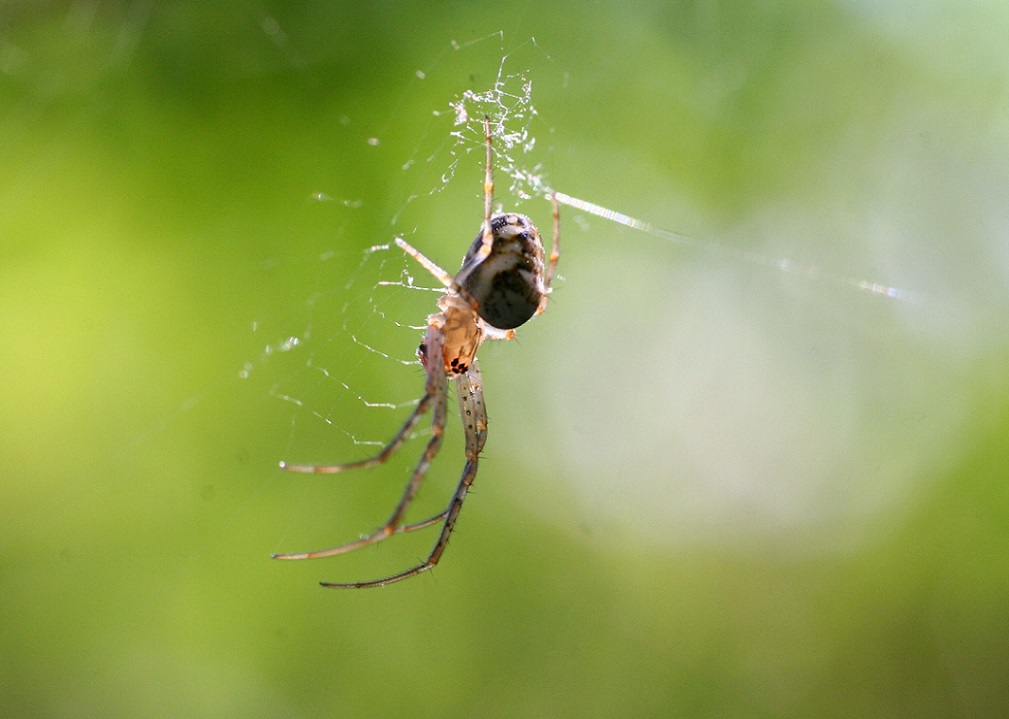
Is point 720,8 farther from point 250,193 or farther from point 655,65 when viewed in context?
point 250,193

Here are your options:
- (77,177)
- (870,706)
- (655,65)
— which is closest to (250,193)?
(77,177)

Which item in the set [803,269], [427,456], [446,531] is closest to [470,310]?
[427,456]

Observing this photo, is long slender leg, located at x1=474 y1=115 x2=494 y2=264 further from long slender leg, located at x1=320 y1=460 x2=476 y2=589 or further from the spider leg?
long slender leg, located at x1=320 y1=460 x2=476 y2=589

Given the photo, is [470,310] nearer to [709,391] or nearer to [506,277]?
[506,277]

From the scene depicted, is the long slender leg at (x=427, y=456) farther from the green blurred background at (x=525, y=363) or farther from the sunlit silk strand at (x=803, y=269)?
the sunlit silk strand at (x=803, y=269)

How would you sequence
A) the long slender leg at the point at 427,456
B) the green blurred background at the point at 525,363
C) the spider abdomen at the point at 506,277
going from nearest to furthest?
the long slender leg at the point at 427,456
the spider abdomen at the point at 506,277
the green blurred background at the point at 525,363

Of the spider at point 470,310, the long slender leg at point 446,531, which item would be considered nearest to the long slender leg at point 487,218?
the spider at point 470,310

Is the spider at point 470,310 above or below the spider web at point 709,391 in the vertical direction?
below
